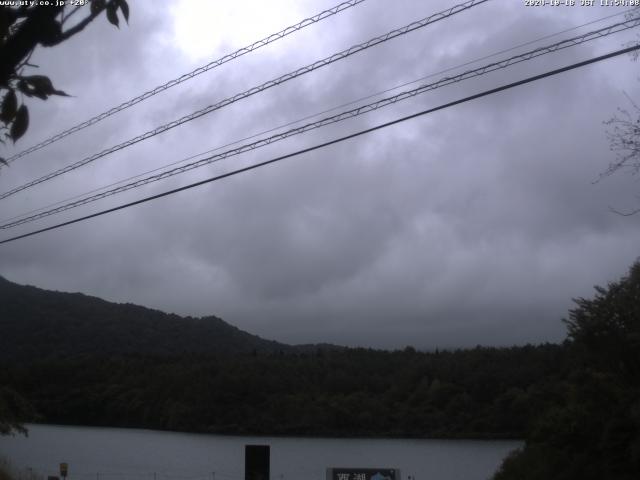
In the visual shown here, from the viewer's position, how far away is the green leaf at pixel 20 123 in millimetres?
3496

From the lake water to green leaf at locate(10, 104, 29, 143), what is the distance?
28364 millimetres

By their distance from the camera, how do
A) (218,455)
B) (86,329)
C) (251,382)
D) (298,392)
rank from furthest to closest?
(86,329) → (298,392) → (251,382) → (218,455)

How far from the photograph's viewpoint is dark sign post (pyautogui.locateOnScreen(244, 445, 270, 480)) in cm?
1554

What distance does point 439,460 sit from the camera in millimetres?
38594

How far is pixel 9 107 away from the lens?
348 centimetres

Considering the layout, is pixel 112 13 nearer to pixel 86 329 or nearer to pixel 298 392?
pixel 298 392

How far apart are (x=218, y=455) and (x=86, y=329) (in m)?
32.4

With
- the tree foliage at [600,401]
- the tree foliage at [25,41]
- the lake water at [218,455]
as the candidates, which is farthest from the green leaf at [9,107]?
the lake water at [218,455]

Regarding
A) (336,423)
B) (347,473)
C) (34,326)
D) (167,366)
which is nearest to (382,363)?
(336,423)

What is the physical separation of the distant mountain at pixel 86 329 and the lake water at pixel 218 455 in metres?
12.4

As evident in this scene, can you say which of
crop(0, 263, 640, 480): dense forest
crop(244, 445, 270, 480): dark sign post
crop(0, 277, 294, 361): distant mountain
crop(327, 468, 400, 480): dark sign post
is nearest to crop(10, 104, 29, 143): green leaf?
crop(244, 445, 270, 480): dark sign post

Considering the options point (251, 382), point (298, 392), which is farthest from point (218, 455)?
point (298, 392)

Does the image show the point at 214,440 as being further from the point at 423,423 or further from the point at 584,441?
the point at 584,441

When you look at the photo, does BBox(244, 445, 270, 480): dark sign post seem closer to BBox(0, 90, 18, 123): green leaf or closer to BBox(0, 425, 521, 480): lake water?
BBox(0, 90, 18, 123): green leaf
